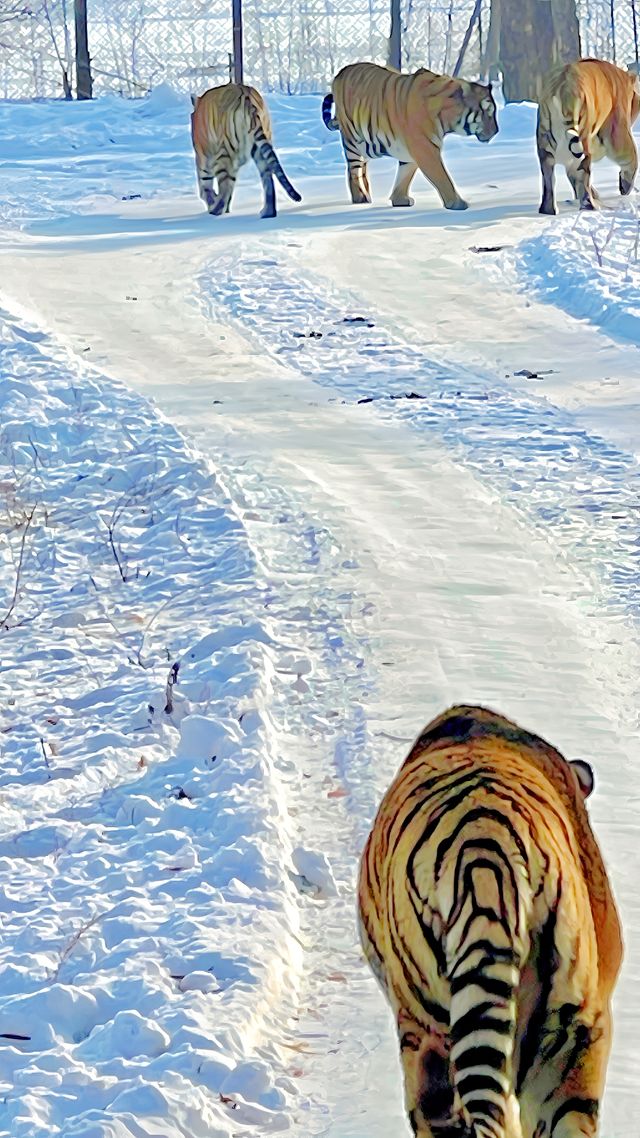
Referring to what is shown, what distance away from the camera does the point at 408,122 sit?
51.9ft

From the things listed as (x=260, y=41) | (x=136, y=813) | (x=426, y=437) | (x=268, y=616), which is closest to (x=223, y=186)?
(x=426, y=437)

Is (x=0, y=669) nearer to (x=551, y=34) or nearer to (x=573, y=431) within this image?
(x=573, y=431)

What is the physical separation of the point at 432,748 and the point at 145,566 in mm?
3989

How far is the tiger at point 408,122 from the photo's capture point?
617 inches

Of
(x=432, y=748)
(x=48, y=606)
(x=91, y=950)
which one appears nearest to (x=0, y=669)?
(x=48, y=606)

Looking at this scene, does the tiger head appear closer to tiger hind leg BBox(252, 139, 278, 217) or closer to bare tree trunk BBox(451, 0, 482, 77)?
tiger hind leg BBox(252, 139, 278, 217)

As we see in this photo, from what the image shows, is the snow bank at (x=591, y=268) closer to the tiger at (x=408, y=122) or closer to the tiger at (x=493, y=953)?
the tiger at (x=408, y=122)

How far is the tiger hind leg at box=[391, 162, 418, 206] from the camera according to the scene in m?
15.7

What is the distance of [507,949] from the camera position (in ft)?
7.55

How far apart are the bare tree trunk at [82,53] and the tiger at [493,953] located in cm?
2033

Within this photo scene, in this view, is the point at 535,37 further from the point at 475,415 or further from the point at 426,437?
the point at 426,437

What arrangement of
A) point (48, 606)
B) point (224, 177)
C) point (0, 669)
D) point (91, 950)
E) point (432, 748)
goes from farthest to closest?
point (224, 177)
point (48, 606)
point (0, 669)
point (91, 950)
point (432, 748)

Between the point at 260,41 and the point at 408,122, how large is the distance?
446 inches

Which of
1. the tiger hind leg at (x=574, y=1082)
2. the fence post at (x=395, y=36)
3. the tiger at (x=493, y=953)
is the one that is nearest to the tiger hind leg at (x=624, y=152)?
the fence post at (x=395, y=36)
